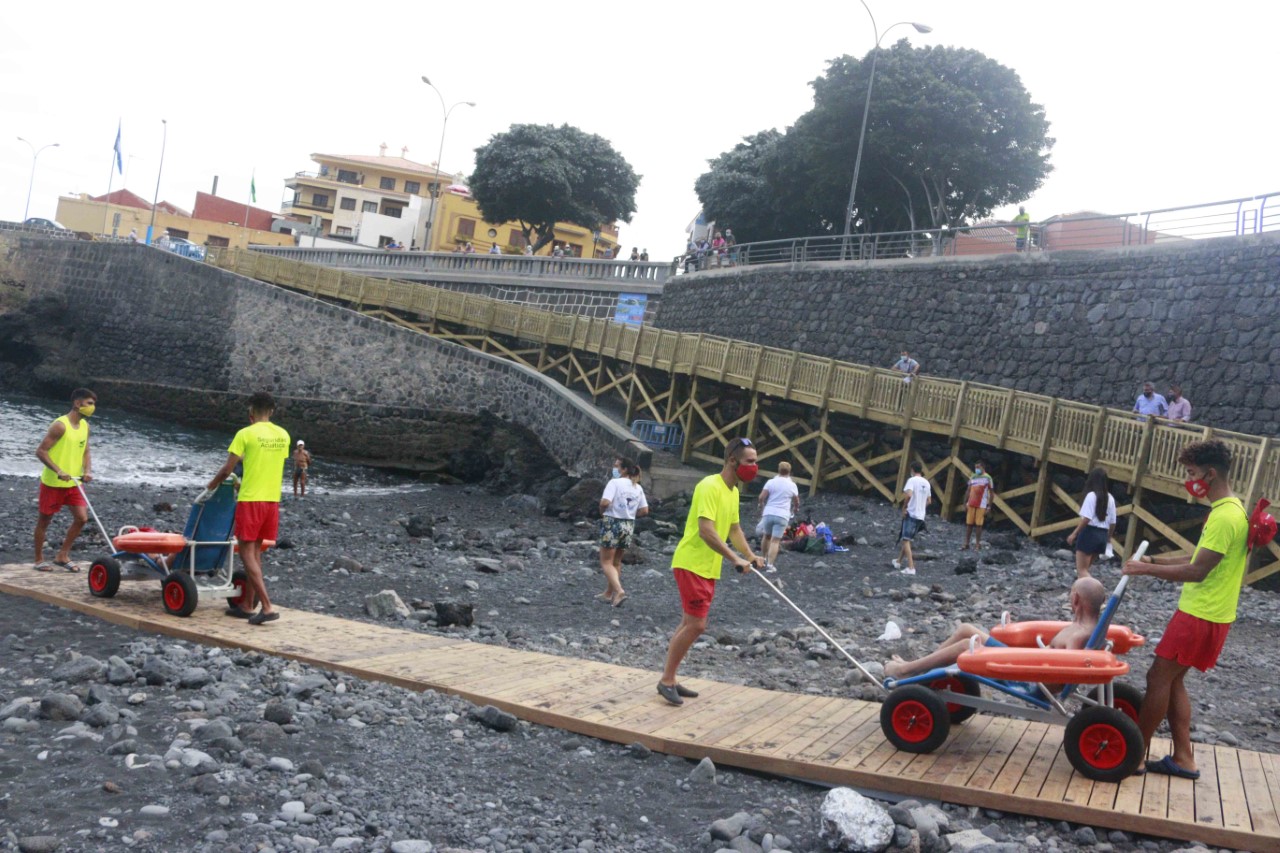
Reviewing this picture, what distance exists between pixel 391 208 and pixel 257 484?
7610 cm

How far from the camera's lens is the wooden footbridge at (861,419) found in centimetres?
1492

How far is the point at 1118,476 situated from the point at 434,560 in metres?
9.31

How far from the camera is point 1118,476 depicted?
15.3 meters

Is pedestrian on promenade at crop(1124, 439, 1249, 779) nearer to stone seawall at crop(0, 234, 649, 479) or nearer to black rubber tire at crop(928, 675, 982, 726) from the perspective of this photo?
black rubber tire at crop(928, 675, 982, 726)

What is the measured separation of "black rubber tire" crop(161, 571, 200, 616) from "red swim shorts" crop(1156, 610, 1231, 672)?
6.28 metres

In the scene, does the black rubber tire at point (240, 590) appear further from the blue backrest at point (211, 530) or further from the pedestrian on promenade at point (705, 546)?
the pedestrian on promenade at point (705, 546)

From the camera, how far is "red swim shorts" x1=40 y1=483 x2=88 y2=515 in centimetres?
937

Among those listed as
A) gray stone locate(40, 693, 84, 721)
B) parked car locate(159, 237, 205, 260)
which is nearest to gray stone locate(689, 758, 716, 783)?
gray stone locate(40, 693, 84, 721)

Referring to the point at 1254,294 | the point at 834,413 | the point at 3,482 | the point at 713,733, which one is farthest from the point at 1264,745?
the point at 3,482

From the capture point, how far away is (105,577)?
835cm

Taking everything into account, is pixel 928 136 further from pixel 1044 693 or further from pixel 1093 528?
pixel 1044 693

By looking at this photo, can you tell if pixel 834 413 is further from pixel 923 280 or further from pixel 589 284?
pixel 589 284

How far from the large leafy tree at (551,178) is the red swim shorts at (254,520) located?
51100 millimetres

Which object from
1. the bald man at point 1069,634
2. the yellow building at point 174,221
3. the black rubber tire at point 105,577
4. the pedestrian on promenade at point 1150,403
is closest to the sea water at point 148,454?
the black rubber tire at point 105,577
